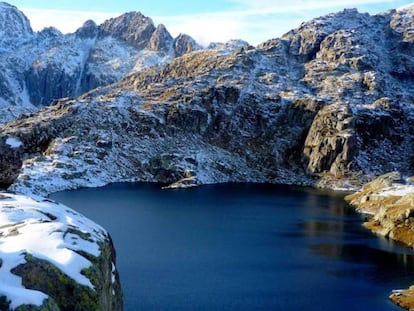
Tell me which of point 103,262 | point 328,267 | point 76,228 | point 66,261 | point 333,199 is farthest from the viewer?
point 333,199

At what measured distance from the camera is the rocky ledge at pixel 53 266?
2850 cm

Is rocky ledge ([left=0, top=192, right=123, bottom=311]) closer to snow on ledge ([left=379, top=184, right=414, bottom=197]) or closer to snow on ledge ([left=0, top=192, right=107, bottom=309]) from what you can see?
snow on ledge ([left=0, top=192, right=107, bottom=309])

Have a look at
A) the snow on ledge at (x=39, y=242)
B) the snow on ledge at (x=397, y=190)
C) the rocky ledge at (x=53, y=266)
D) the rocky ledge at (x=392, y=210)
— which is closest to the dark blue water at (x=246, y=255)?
the rocky ledge at (x=392, y=210)

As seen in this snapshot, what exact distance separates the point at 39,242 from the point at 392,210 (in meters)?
112

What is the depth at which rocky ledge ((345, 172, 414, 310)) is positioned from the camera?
75.1 metres

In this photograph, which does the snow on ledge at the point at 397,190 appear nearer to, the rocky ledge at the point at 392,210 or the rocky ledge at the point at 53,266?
the rocky ledge at the point at 392,210

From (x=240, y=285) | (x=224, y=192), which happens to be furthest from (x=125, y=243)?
(x=224, y=192)

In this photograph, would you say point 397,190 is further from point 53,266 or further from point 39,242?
point 53,266

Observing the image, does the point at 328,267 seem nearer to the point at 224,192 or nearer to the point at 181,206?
the point at 181,206

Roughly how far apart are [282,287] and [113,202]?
306ft

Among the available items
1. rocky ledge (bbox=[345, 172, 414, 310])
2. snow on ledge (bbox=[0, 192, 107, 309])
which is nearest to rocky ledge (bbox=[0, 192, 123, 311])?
snow on ledge (bbox=[0, 192, 107, 309])

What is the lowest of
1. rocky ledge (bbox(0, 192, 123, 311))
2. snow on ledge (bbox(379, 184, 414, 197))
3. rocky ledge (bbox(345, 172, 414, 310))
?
rocky ledge (bbox(345, 172, 414, 310))

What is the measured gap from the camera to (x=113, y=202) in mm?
162375

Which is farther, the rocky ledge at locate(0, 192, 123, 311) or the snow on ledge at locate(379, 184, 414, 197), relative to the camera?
the snow on ledge at locate(379, 184, 414, 197)
